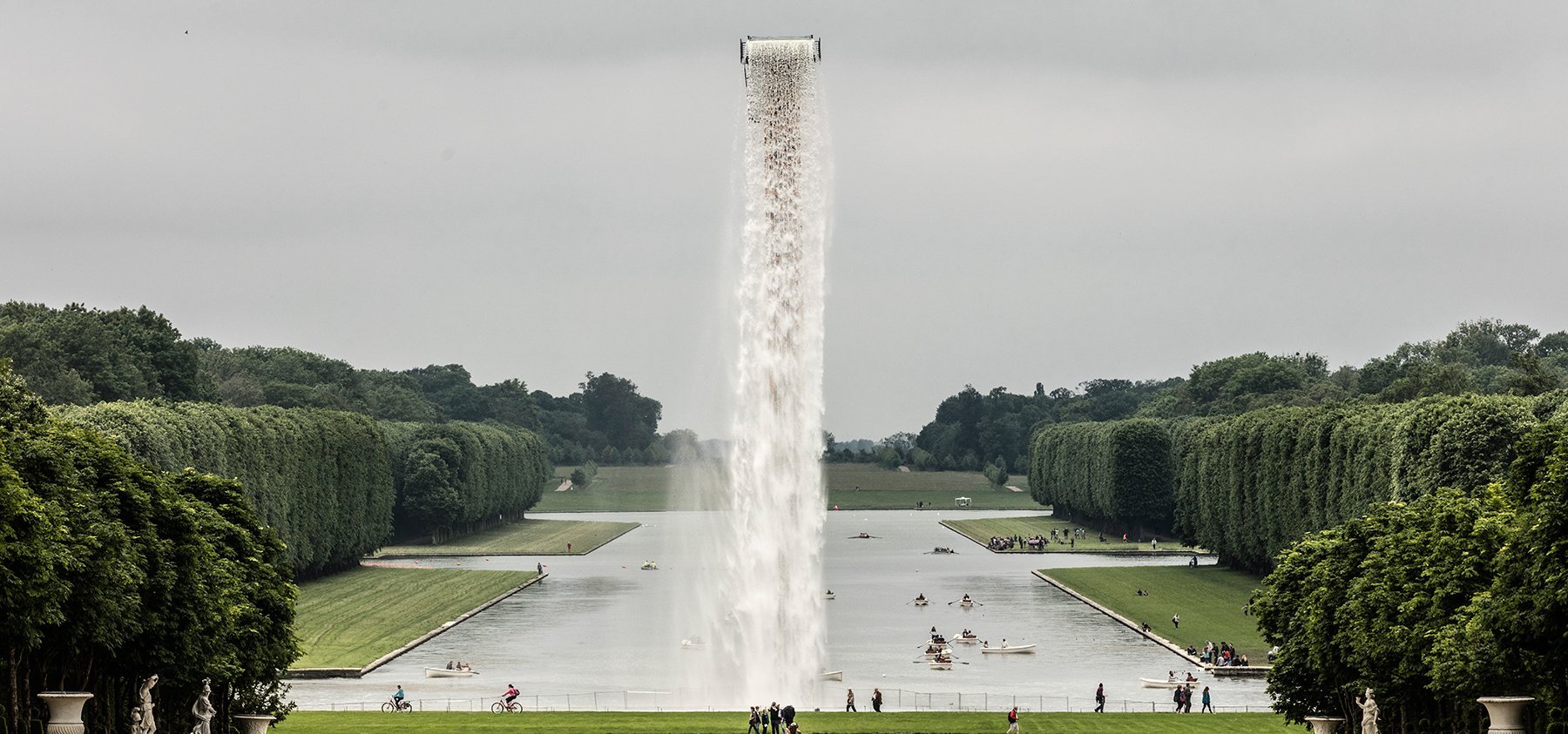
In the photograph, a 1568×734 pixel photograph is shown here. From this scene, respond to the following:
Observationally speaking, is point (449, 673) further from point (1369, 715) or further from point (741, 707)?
point (1369, 715)

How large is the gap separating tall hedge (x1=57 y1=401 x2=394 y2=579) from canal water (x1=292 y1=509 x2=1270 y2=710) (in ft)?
30.0

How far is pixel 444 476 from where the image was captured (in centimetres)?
13625

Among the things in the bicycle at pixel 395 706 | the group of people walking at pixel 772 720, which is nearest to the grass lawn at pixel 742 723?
the group of people walking at pixel 772 720

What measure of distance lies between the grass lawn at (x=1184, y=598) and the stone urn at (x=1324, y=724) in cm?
2017

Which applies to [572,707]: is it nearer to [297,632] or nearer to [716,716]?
[716,716]

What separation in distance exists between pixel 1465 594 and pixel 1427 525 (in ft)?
13.9

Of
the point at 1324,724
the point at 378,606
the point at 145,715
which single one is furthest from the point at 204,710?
the point at 378,606

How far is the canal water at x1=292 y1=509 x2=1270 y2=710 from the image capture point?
182 feet

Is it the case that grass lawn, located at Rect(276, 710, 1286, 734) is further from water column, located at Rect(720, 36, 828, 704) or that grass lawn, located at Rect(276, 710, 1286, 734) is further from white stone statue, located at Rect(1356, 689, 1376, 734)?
white stone statue, located at Rect(1356, 689, 1376, 734)

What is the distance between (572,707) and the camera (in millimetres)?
53906

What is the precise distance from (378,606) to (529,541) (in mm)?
53978

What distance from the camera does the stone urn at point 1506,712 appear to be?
116 ft

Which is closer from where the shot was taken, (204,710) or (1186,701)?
(204,710)

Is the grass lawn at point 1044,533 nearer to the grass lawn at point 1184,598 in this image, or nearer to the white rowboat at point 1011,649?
the grass lawn at point 1184,598
